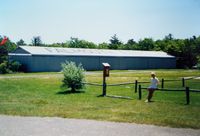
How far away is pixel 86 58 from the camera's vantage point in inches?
2254

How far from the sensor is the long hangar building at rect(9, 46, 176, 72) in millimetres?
49031

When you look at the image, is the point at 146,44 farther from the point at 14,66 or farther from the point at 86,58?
the point at 14,66

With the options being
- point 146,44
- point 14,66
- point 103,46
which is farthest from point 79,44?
point 14,66

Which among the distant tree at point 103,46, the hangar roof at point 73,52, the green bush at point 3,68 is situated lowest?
the green bush at point 3,68

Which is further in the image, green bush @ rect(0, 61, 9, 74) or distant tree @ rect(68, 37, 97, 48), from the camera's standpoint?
distant tree @ rect(68, 37, 97, 48)

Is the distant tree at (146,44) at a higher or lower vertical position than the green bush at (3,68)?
higher

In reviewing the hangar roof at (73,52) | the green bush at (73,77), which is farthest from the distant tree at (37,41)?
the green bush at (73,77)

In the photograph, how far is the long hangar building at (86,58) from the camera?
161 feet

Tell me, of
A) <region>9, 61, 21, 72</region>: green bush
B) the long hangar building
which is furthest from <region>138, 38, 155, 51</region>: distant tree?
<region>9, 61, 21, 72</region>: green bush

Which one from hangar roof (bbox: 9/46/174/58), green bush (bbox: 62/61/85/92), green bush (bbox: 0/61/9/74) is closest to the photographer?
green bush (bbox: 62/61/85/92)

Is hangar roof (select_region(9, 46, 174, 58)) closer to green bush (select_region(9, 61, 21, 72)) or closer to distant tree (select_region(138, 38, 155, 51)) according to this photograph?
green bush (select_region(9, 61, 21, 72))

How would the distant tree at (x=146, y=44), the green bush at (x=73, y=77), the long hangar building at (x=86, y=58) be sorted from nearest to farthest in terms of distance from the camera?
the green bush at (x=73, y=77) → the long hangar building at (x=86, y=58) → the distant tree at (x=146, y=44)

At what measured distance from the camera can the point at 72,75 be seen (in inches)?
A: 786

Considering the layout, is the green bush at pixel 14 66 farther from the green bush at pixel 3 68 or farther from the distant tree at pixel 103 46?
the distant tree at pixel 103 46
